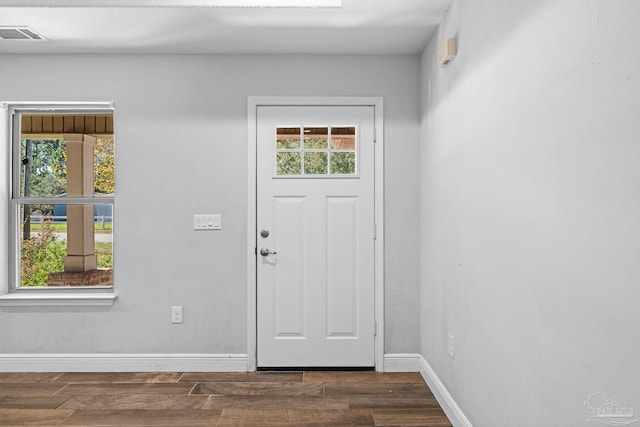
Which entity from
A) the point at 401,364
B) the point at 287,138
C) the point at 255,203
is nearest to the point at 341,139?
the point at 287,138

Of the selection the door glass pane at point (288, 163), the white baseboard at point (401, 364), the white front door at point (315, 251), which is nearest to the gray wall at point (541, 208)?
the white baseboard at point (401, 364)

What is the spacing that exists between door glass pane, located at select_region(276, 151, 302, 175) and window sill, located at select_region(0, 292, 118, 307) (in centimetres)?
150

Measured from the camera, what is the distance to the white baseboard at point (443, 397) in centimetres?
253

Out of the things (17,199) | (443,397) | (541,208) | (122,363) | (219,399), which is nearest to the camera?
(541,208)

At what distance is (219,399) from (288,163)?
165 cm

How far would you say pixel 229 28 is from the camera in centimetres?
307

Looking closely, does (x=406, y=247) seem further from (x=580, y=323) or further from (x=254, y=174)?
(x=580, y=323)

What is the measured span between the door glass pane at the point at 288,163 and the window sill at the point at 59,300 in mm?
1498

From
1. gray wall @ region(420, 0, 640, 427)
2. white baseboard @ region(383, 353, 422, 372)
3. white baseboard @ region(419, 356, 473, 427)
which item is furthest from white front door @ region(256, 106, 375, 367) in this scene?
gray wall @ region(420, 0, 640, 427)

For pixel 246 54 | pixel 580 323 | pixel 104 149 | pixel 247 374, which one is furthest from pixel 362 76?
pixel 580 323

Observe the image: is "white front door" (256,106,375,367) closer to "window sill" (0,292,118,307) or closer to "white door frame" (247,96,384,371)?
"white door frame" (247,96,384,371)

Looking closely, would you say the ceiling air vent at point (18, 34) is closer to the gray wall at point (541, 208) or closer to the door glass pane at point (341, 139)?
the door glass pane at point (341, 139)

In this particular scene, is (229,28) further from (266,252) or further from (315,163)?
(266,252)

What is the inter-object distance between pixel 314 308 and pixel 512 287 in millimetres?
1871
